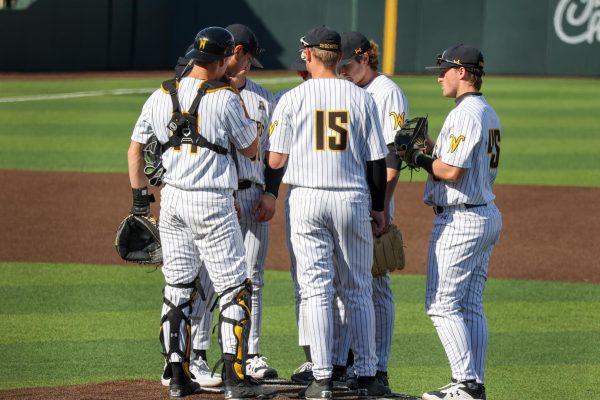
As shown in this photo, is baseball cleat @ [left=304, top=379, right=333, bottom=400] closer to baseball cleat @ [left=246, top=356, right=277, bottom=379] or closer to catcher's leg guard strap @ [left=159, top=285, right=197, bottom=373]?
catcher's leg guard strap @ [left=159, top=285, right=197, bottom=373]

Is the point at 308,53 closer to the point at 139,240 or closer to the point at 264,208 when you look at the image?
the point at 264,208

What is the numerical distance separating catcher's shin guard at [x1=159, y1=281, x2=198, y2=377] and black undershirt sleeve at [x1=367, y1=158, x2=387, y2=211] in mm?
1002

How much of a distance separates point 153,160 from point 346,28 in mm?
21711

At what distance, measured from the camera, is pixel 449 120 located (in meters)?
5.49

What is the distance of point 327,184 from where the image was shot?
17.3ft

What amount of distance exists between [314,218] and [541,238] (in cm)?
620

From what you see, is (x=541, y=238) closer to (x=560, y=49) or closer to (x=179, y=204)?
(x=179, y=204)

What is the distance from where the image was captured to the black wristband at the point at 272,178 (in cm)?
572

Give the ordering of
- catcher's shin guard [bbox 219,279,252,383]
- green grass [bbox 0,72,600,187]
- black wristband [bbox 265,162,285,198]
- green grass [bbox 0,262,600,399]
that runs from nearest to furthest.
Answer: catcher's shin guard [bbox 219,279,252,383]
black wristband [bbox 265,162,285,198]
green grass [bbox 0,262,600,399]
green grass [bbox 0,72,600,187]

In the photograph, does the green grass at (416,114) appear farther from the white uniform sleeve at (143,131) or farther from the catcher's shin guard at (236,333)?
the catcher's shin guard at (236,333)

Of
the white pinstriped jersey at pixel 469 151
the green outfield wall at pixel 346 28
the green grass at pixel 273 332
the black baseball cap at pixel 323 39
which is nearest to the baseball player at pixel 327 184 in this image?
the black baseball cap at pixel 323 39

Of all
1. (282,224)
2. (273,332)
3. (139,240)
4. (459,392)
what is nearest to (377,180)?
(459,392)

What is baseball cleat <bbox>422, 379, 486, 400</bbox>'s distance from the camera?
5465 mm

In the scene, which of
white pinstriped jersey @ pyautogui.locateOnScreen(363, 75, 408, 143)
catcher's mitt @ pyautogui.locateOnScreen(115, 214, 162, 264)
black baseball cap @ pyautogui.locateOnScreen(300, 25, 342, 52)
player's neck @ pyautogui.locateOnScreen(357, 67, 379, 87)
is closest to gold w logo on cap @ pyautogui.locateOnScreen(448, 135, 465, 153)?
white pinstriped jersey @ pyautogui.locateOnScreen(363, 75, 408, 143)
